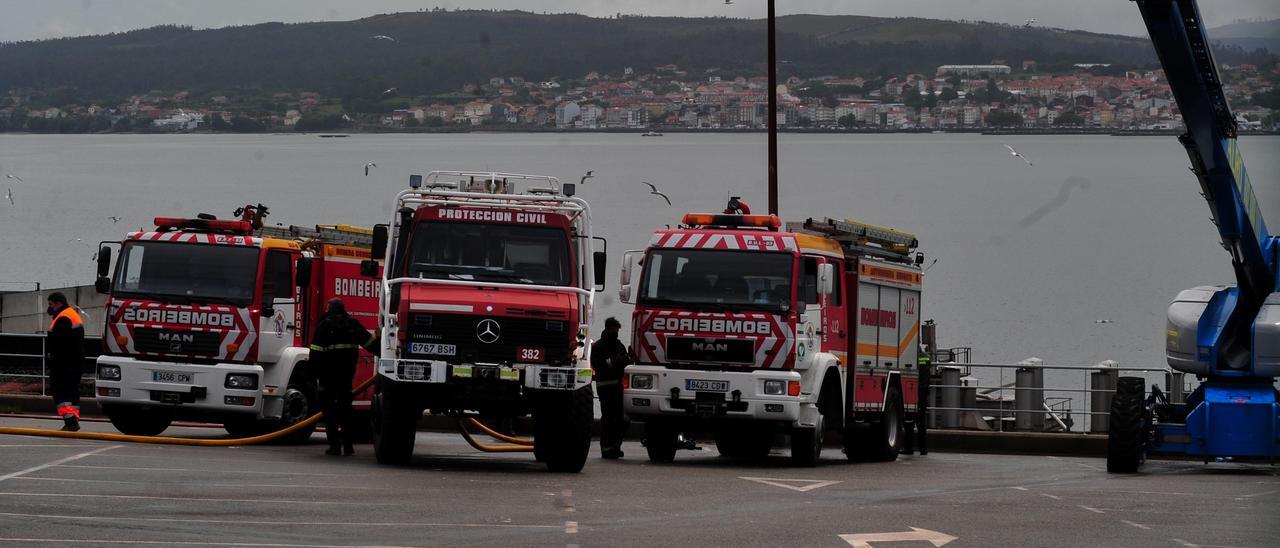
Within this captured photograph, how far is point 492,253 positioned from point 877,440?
7300 millimetres

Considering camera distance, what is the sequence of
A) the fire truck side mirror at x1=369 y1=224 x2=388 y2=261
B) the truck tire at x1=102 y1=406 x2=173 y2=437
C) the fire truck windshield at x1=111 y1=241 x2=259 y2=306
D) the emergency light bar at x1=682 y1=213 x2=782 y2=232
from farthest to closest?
the emergency light bar at x1=682 y1=213 x2=782 y2=232
the truck tire at x1=102 y1=406 x2=173 y2=437
the fire truck windshield at x1=111 y1=241 x2=259 y2=306
the fire truck side mirror at x1=369 y1=224 x2=388 y2=261

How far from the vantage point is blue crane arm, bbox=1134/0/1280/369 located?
18234 millimetres

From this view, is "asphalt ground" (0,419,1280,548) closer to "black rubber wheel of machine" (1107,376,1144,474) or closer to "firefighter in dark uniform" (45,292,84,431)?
"black rubber wheel of machine" (1107,376,1144,474)

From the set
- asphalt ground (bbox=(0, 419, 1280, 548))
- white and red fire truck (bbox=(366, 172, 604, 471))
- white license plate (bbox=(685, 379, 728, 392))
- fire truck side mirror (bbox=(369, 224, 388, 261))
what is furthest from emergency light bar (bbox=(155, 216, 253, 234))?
white license plate (bbox=(685, 379, 728, 392))

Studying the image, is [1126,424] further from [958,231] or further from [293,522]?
[958,231]

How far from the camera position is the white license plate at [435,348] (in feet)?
58.6

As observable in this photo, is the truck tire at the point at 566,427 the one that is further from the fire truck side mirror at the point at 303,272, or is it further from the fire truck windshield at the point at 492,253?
the fire truck side mirror at the point at 303,272

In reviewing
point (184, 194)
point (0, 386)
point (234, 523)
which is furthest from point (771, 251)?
point (184, 194)

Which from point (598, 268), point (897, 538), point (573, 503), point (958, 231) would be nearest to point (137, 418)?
point (598, 268)

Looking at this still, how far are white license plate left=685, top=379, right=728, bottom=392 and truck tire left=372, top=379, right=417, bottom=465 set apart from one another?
3423mm

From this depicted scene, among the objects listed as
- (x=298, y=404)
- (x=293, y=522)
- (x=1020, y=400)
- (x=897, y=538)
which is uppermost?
(x=298, y=404)

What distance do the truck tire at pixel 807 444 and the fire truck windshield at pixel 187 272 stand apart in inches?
258

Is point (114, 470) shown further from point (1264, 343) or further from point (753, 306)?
point (1264, 343)

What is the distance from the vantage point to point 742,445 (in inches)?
933
